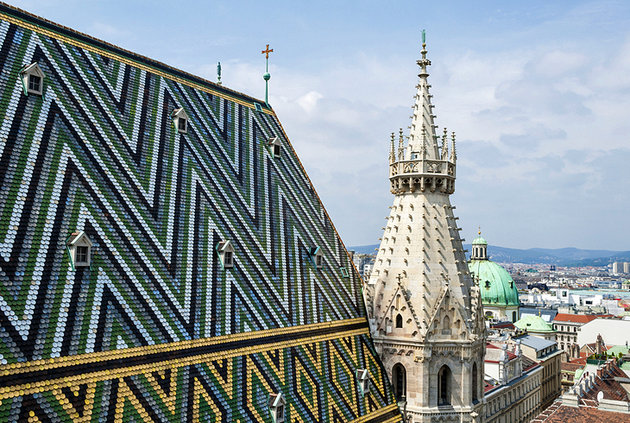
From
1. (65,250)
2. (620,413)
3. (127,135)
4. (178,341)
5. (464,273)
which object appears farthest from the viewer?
(620,413)

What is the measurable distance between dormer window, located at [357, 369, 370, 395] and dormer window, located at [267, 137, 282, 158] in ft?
27.3

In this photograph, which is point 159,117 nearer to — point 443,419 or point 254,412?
point 254,412

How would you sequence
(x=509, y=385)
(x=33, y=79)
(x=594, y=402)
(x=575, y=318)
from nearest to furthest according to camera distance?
(x=33, y=79), (x=594, y=402), (x=509, y=385), (x=575, y=318)

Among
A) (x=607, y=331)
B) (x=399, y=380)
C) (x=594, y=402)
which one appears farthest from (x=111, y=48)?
(x=607, y=331)

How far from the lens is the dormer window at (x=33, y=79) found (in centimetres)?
1446

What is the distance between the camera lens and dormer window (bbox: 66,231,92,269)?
13.0 m

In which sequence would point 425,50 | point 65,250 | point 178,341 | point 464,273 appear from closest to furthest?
point 65,250 < point 178,341 < point 464,273 < point 425,50

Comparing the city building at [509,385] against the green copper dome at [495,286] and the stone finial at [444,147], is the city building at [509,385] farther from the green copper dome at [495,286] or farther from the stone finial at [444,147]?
the stone finial at [444,147]

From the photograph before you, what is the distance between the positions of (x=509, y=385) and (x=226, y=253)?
141 ft

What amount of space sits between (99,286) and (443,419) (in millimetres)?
12979

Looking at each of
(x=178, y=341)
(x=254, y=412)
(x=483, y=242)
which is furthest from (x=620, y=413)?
(x=483, y=242)

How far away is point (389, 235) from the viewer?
2333 cm

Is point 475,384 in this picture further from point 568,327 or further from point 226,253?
point 568,327

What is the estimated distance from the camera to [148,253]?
15.2 metres
